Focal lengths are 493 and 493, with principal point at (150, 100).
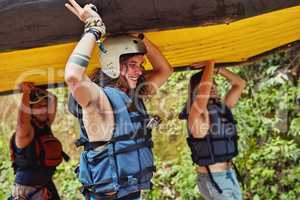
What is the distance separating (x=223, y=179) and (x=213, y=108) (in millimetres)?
552

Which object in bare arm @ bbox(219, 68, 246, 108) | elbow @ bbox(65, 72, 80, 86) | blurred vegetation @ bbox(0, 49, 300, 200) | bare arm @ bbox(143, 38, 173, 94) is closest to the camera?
elbow @ bbox(65, 72, 80, 86)

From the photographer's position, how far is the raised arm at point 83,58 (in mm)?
2139

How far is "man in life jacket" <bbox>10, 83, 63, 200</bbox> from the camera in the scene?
3684 mm

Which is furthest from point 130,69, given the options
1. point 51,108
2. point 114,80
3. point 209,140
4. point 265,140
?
point 265,140

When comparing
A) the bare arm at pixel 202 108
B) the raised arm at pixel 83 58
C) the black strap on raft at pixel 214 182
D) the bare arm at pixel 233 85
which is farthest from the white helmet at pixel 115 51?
the bare arm at pixel 233 85

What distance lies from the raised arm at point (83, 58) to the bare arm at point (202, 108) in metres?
1.47

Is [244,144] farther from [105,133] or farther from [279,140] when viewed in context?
[105,133]

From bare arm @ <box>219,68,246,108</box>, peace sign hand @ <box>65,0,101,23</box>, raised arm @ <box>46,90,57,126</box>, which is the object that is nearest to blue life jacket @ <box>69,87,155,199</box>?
peace sign hand @ <box>65,0,101,23</box>

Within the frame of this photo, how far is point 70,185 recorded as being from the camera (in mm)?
6707

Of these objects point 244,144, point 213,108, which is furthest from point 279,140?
point 213,108

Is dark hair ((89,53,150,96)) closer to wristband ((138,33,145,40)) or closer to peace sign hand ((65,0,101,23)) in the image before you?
wristband ((138,33,145,40))

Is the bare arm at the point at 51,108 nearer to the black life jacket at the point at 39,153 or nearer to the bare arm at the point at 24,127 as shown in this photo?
the black life jacket at the point at 39,153

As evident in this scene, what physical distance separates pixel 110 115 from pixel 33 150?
62.4 inches

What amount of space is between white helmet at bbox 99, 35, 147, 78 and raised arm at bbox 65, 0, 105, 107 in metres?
0.23
